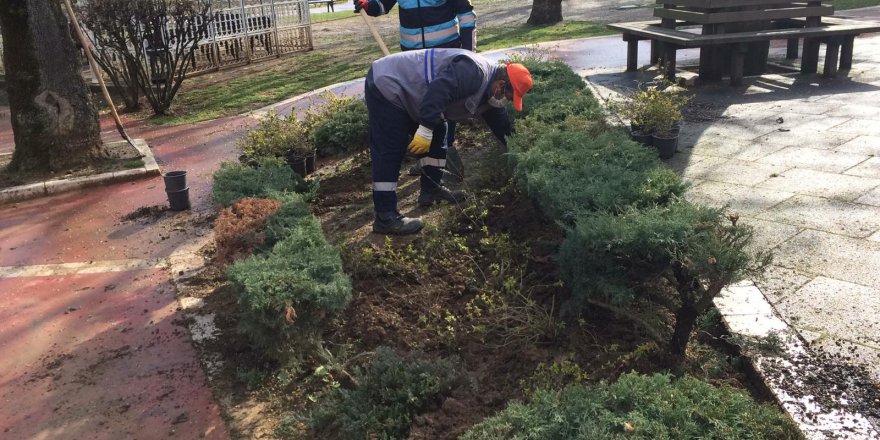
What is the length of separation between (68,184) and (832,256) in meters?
6.64

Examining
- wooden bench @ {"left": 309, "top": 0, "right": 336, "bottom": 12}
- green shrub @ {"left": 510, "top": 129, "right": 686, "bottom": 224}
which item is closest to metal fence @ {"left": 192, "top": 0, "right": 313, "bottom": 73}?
green shrub @ {"left": 510, "top": 129, "right": 686, "bottom": 224}

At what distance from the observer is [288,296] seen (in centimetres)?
328

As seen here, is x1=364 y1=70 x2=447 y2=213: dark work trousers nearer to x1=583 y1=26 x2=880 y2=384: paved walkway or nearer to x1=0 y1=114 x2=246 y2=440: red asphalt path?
x1=0 y1=114 x2=246 y2=440: red asphalt path

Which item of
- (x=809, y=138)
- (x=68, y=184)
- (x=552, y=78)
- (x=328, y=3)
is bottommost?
(x=68, y=184)

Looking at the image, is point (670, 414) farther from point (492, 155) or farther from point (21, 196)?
point (21, 196)

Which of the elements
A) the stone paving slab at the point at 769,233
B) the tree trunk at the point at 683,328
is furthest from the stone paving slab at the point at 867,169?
the tree trunk at the point at 683,328

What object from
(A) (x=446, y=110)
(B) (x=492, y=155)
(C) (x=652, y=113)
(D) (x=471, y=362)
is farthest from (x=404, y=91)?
(C) (x=652, y=113)

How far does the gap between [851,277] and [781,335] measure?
0.84 metres

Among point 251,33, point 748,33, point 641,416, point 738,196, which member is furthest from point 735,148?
point 251,33

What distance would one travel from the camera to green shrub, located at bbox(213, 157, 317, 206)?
4.99 meters

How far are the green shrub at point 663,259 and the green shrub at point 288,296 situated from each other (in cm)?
119

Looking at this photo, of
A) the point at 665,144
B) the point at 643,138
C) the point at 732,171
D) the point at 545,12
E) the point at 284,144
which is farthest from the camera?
the point at 545,12

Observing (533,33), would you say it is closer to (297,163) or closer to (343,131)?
(343,131)

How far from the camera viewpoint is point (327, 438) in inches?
114
